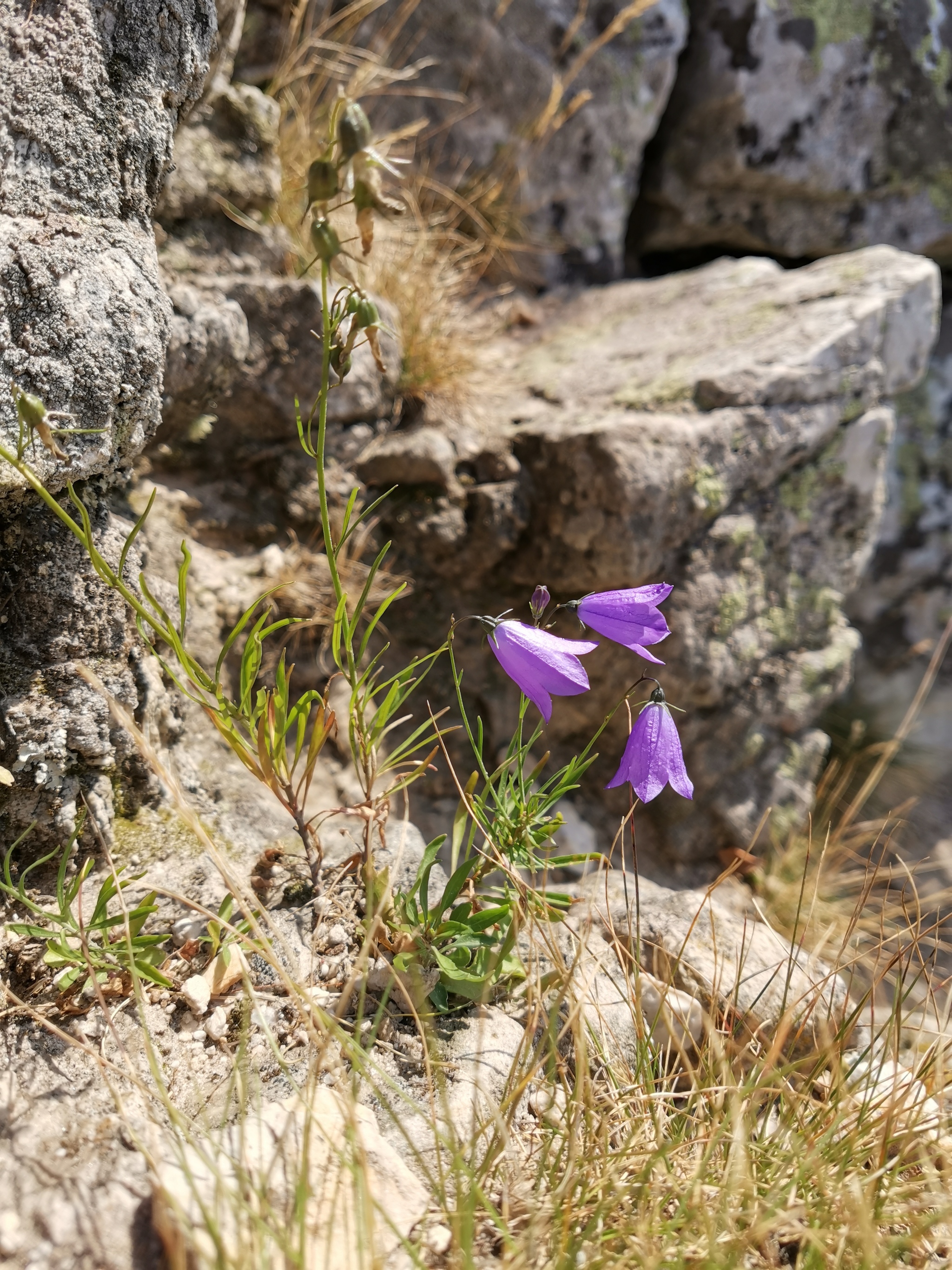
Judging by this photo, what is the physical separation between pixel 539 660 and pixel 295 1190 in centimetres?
78

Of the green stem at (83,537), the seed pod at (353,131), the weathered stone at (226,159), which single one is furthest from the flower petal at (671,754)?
the weathered stone at (226,159)

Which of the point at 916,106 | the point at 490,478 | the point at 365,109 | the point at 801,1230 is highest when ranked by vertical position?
the point at 916,106

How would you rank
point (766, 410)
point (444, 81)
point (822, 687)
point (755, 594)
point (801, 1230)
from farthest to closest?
point (444, 81) < point (822, 687) < point (755, 594) < point (766, 410) < point (801, 1230)

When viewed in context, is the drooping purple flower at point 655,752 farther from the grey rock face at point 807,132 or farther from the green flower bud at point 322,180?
the grey rock face at point 807,132

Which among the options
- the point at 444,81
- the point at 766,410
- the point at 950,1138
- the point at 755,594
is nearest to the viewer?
the point at 950,1138

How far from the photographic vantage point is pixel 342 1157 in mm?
988

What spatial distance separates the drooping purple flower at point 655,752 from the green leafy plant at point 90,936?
2.56ft

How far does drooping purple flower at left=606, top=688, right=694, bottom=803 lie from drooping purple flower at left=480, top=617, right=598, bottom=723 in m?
0.15

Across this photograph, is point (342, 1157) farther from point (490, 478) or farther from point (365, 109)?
point (365, 109)

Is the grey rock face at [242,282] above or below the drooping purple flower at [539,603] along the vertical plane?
above

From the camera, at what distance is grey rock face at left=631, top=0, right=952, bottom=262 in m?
3.31

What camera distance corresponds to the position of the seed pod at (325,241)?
1.00 metres

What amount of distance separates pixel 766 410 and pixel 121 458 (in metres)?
1.86

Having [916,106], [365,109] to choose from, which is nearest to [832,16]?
[916,106]
